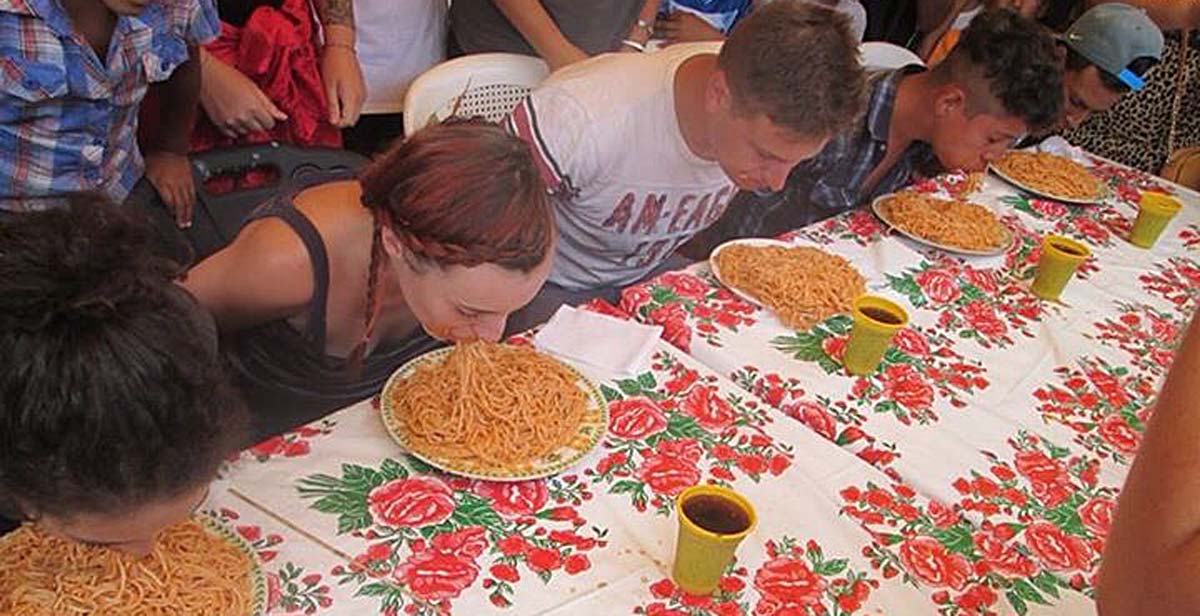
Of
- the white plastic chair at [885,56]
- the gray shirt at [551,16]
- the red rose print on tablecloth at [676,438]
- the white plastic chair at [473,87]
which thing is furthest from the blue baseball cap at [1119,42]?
the red rose print on tablecloth at [676,438]

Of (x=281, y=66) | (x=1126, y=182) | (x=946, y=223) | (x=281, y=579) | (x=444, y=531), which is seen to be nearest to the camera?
(x=281, y=579)

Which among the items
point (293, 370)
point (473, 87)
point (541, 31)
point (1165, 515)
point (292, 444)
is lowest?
point (293, 370)

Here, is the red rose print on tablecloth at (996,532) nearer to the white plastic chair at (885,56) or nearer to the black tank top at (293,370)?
the black tank top at (293,370)

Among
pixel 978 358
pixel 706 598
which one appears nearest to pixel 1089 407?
pixel 978 358

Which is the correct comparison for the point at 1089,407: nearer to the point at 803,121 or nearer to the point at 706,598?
the point at 803,121

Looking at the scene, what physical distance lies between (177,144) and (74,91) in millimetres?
399

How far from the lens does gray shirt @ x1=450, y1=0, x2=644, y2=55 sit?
102 inches

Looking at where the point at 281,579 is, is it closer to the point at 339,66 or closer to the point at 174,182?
the point at 174,182

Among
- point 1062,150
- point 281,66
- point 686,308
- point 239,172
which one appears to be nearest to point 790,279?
point 686,308

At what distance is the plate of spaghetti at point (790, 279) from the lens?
174cm

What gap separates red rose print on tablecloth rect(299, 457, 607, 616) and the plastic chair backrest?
85 cm

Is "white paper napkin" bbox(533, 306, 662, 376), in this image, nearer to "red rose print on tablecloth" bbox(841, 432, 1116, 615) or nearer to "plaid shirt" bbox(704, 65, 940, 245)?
"red rose print on tablecloth" bbox(841, 432, 1116, 615)

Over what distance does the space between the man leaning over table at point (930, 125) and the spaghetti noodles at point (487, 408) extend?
1.37m

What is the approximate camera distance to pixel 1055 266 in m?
1.96
